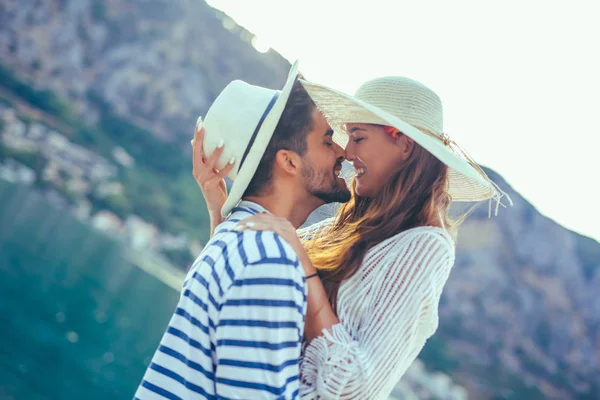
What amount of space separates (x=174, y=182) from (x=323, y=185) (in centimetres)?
7809

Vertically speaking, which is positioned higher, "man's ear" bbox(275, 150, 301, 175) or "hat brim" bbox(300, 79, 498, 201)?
"hat brim" bbox(300, 79, 498, 201)

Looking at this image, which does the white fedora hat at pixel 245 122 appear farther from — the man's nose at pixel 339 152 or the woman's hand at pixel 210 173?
A: the man's nose at pixel 339 152

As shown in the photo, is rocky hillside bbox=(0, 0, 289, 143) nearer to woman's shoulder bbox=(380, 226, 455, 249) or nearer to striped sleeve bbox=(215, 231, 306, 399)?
woman's shoulder bbox=(380, 226, 455, 249)

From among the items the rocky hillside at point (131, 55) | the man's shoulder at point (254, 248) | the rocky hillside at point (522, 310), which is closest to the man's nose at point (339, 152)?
the man's shoulder at point (254, 248)

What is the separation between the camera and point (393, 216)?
113 inches

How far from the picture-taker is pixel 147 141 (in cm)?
8319

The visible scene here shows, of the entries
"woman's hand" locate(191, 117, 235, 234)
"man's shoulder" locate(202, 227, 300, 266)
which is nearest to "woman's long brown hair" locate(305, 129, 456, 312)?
"woman's hand" locate(191, 117, 235, 234)

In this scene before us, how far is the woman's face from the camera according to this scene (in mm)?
2941

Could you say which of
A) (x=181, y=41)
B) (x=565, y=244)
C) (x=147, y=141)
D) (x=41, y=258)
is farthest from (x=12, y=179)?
(x=565, y=244)

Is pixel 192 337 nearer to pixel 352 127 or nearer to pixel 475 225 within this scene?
pixel 352 127

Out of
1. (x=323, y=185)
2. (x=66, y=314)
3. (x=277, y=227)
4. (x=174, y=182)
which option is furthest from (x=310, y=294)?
(x=174, y=182)

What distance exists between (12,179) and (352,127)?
5417cm

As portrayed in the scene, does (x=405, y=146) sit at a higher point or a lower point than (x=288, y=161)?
higher

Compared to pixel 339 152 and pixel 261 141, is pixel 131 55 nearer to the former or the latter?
pixel 339 152
